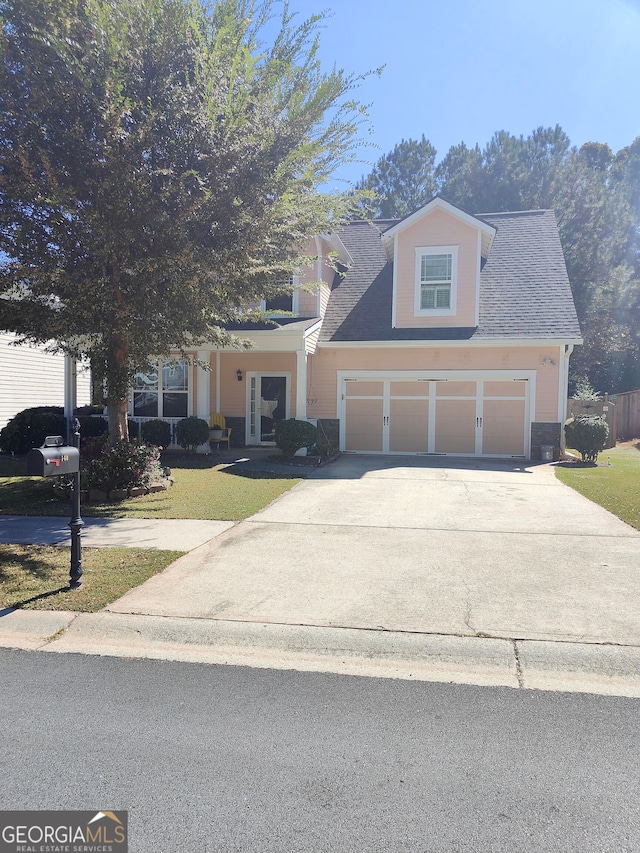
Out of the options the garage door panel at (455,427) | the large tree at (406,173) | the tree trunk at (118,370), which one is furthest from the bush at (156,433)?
the large tree at (406,173)

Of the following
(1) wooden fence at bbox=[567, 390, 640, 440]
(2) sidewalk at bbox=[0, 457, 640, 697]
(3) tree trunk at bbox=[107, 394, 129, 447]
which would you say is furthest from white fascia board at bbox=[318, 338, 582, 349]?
(2) sidewalk at bbox=[0, 457, 640, 697]

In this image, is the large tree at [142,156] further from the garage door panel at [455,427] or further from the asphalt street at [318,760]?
the garage door panel at [455,427]

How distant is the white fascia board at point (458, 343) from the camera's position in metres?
14.6

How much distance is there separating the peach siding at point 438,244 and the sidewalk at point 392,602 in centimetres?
844

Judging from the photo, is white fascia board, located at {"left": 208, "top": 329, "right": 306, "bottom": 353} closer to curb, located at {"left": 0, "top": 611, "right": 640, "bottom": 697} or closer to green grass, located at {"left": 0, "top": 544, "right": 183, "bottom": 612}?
green grass, located at {"left": 0, "top": 544, "right": 183, "bottom": 612}

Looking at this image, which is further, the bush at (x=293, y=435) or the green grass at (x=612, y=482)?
the bush at (x=293, y=435)

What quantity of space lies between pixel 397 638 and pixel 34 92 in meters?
7.98

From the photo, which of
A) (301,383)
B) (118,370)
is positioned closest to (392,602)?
(118,370)

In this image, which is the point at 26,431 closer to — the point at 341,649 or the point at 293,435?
the point at 293,435

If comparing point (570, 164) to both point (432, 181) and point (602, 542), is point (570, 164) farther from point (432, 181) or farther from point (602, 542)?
point (602, 542)

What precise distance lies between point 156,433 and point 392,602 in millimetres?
11582

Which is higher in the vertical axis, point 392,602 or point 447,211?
point 447,211

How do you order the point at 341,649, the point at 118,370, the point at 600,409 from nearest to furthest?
the point at 341,649
the point at 118,370
the point at 600,409

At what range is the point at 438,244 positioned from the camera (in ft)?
52.3
